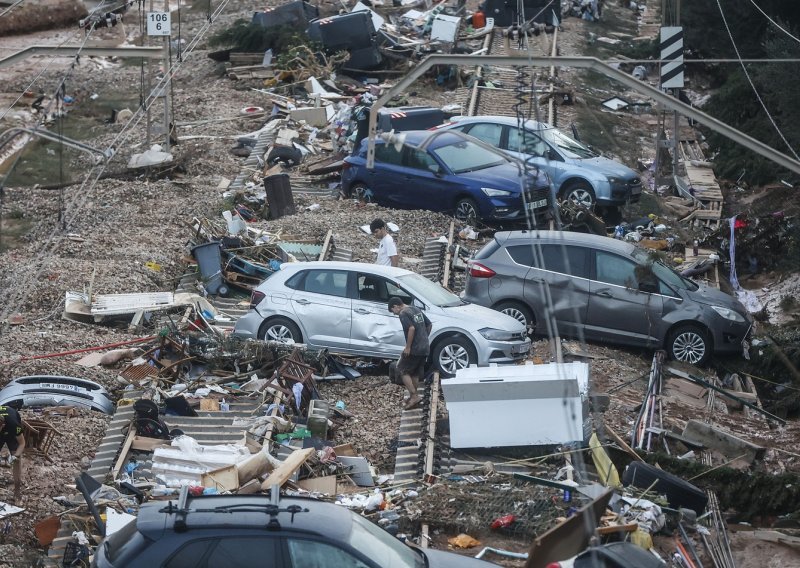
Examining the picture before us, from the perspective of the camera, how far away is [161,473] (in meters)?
12.9

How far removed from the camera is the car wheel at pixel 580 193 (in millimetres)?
24016

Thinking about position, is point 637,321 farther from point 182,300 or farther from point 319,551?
point 319,551

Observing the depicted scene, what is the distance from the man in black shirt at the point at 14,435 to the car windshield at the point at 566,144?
14.4 meters

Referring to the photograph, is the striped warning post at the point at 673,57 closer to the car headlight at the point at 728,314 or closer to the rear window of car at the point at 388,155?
the rear window of car at the point at 388,155

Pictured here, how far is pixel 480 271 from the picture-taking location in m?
18.6

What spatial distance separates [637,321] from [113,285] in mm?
8396

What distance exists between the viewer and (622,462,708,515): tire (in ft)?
40.3

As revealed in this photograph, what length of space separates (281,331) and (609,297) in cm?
487

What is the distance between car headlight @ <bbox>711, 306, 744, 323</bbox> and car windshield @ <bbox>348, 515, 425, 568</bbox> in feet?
34.0

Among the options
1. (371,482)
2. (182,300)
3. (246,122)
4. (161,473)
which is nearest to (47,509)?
(161,473)

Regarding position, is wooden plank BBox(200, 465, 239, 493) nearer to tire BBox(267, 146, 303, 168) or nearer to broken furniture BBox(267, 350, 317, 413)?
broken furniture BBox(267, 350, 317, 413)

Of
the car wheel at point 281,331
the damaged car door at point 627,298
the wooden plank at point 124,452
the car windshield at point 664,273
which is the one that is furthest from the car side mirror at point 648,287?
the wooden plank at point 124,452

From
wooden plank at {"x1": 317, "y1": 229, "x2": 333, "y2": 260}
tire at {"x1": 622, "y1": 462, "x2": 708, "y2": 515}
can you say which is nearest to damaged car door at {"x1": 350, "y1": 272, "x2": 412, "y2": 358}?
wooden plank at {"x1": 317, "y1": 229, "x2": 333, "y2": 260}

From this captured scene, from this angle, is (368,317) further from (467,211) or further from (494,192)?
(467,211)
